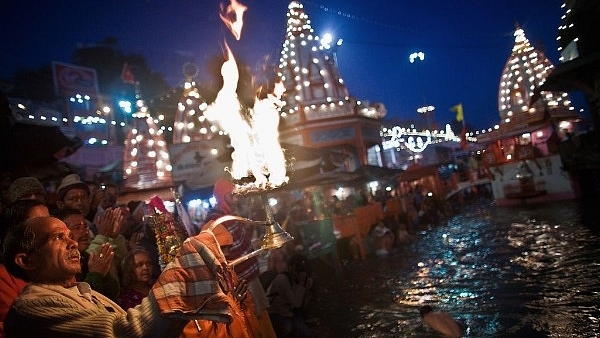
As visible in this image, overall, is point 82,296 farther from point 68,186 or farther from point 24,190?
point 68,186

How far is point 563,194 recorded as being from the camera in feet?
69.6

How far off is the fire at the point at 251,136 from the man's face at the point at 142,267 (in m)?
1.35

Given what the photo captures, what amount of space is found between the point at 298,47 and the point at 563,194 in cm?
1962

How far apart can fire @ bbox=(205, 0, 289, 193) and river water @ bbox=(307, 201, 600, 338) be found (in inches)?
172

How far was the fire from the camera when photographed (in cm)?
332

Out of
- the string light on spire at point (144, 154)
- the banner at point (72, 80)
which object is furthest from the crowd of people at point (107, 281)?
the banner at point (72, 80)

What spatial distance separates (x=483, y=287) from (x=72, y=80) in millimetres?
31044

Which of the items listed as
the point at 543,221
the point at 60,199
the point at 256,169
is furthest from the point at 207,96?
the point at 256,169

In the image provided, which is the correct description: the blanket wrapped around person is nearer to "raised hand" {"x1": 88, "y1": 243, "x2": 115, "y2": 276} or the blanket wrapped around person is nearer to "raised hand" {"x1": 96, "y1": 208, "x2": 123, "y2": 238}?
"raised hand" {"x1": 88, "y1": 243, "x2": 115, "y2": 276}

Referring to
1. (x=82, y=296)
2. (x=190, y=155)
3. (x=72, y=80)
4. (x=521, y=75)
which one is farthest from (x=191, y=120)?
(x=521, y=75)

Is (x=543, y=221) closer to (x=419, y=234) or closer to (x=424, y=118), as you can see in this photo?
(x=419, y=234)

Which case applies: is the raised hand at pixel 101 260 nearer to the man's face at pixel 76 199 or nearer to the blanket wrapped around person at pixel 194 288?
the blanket wrapped around person at pixel 194 288

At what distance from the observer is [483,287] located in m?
8.05

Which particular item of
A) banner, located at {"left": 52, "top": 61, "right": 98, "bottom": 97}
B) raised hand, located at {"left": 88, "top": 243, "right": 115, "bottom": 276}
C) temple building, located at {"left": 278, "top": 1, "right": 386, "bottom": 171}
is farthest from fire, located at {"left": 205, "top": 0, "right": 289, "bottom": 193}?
banner, located at {"left": 52, "top": 61, "right": 98, "bottom": 97}
